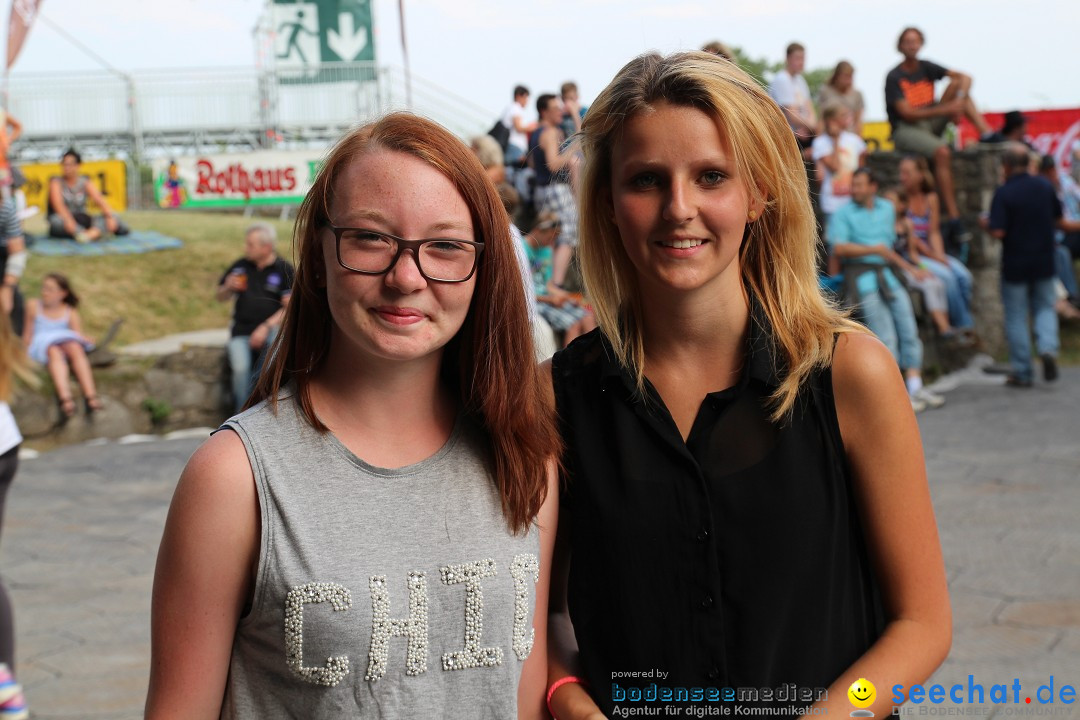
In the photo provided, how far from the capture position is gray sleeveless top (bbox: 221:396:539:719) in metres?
1.48

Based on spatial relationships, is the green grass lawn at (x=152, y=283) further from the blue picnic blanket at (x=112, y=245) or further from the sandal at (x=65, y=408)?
the sandal at (x=65, y=408)

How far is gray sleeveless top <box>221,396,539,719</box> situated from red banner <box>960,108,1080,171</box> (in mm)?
16560

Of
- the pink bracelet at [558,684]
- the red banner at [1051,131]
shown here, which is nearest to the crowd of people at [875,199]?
the red banner at [1051,131]

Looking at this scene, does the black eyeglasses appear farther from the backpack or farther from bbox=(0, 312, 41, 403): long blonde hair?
the backpack

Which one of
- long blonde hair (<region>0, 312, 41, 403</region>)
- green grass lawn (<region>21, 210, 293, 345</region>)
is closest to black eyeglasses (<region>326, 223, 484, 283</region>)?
long blonde hair (<region>0, 312, 41, 403</region>)

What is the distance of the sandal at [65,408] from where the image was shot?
9.04m

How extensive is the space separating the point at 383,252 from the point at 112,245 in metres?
13.3

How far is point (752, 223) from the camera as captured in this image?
1.84m

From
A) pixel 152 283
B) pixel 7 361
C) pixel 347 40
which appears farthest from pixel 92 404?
pixel 347 40

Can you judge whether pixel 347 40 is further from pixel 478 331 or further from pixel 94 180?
pixel 478 331

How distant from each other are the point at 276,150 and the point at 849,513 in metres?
15.6

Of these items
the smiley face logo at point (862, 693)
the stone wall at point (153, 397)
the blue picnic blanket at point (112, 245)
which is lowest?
the stone wall at point (153, 397)

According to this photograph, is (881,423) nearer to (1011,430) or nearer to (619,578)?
(619,578)

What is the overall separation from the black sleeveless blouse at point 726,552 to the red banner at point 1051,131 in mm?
16286
